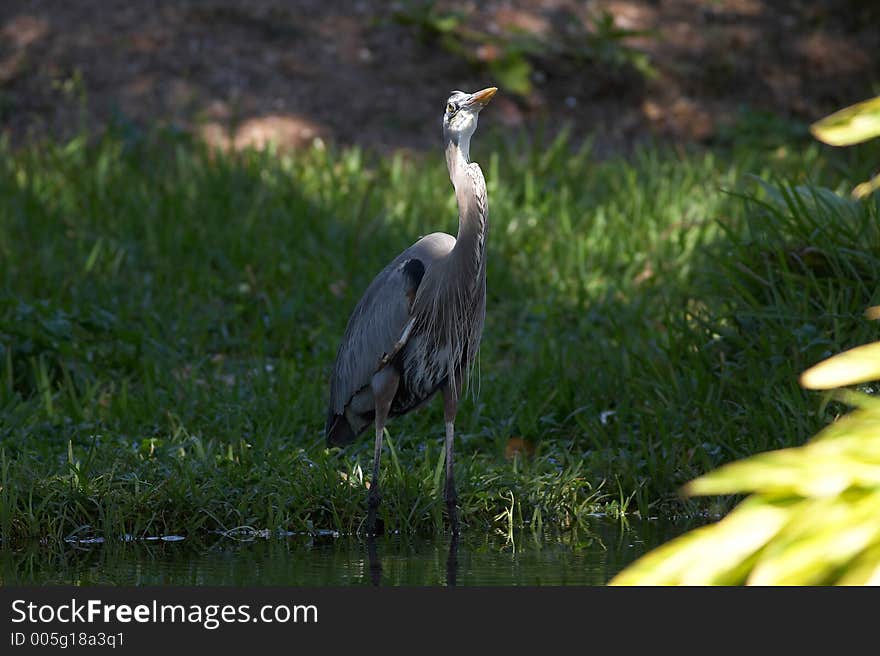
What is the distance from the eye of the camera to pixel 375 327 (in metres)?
4.79

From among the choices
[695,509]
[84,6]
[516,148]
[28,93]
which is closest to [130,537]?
[695,509]

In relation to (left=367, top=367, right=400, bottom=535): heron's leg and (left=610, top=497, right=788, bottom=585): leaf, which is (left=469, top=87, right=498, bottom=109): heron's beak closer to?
(left=367, top=367, right=400, bottom=535): heron's leg

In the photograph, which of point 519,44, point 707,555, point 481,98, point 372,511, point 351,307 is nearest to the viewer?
point 707,555

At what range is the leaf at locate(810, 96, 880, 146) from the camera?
1.75 metres

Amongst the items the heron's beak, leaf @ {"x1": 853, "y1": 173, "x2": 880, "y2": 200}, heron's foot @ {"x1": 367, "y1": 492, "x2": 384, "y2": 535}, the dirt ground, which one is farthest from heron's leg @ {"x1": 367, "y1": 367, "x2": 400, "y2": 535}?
the dirt ground

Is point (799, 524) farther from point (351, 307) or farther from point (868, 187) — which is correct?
point (351, 307)

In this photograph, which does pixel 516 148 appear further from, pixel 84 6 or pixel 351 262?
pixel 84 6

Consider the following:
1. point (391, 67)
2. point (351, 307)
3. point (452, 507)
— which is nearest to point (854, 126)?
point (452, 507)

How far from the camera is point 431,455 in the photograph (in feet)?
17.1

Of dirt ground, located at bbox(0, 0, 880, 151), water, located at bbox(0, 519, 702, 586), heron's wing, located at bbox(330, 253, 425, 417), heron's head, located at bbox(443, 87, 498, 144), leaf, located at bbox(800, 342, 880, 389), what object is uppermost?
dirt ground, located at bbox(0, 0, 880, 151)

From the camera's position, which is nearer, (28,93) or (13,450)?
(13,450)

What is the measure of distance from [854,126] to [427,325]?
2.95 meters

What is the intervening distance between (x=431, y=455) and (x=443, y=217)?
278 centimetres

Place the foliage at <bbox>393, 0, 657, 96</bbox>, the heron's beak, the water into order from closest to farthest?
the water < the heron's beak < the foliage at <bbox>393, 0, 657, 96</bbox>
